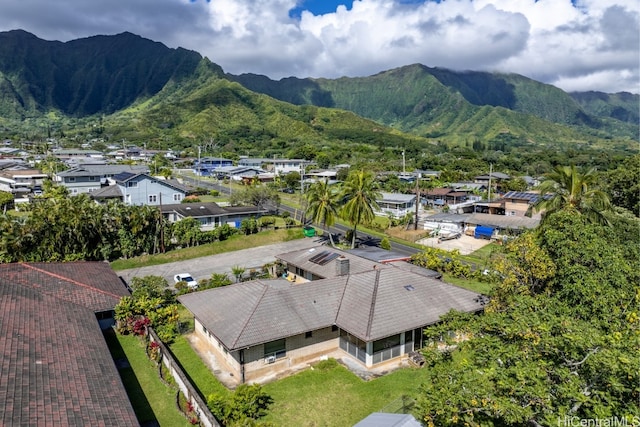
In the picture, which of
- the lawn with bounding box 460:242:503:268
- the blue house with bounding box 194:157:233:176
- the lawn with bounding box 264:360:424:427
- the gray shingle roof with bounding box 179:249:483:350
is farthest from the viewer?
the blue house with bounding box 194:157:233:176

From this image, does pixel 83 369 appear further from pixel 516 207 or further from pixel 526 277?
pixel 516 207

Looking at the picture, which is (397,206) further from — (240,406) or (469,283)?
(240,406)

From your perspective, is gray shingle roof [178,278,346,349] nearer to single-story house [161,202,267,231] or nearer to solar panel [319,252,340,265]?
solar panel [319,252,340,265]

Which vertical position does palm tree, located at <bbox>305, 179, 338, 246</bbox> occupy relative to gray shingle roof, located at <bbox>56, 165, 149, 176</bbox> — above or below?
below

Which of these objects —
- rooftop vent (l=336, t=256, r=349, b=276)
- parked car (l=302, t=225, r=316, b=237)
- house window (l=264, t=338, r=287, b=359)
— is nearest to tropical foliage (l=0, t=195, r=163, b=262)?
parked car (l=302, t=225, r=316, b=237)

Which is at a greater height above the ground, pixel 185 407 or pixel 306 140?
pixel 306 140

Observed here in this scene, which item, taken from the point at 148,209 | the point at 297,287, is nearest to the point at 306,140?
the point at 148,209

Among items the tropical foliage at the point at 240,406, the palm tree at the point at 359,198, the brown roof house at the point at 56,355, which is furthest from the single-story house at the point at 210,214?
the tropical foliage at the point at 240,406

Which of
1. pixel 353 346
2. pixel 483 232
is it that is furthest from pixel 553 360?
pixel 483 232

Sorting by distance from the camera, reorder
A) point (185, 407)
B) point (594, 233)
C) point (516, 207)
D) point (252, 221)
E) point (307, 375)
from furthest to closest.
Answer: point (516, 207)
point (252, 221)
point (307, 375)
point (594, 233)
point (185, 407)
